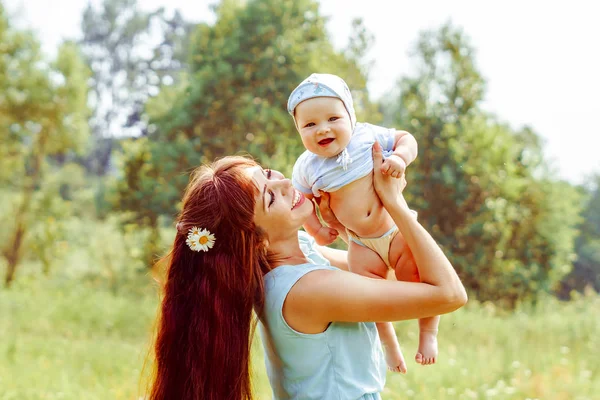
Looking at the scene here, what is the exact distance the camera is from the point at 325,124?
2275 millimetres

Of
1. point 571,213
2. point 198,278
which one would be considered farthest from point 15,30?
point 571,213

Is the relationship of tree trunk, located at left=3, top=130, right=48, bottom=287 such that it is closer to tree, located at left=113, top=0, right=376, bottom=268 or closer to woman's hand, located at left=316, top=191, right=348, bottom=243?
tree, located at left=113, top=0, right=376, bottom=268

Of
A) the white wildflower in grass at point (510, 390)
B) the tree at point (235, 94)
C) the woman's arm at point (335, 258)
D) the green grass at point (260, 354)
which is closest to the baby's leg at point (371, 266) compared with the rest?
the woman's arm at point (335, 258)

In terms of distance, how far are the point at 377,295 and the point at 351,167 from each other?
1.75ft

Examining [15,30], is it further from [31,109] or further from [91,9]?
[91,9]

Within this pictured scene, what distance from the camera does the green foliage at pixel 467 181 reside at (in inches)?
508

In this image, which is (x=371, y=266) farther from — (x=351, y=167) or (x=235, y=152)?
(x=235, y=152)

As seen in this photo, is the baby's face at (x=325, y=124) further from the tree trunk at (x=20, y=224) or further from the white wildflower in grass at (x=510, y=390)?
the tree trunk at (x=20, y=224)

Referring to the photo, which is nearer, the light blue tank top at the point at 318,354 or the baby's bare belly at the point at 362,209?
the light blue tank top at the point at 318,354

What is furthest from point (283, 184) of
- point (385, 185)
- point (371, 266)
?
point (371, 266)

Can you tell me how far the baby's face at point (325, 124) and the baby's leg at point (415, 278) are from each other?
16.5 inches

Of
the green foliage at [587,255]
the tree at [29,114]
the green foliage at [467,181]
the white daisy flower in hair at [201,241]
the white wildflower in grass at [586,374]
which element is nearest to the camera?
the white daisy flower in hair at [201,241]

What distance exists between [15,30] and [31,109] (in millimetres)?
1497

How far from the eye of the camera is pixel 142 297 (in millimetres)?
Answer: 11352
